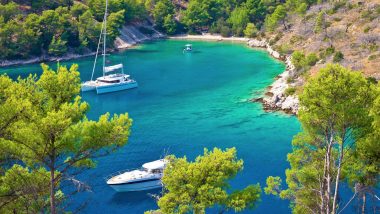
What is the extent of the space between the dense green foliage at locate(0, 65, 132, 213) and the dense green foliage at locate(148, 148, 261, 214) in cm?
517

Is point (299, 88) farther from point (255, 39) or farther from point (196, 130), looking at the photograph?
point (255, 39)

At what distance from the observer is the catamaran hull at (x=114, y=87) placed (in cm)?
8700

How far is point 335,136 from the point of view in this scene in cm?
2808

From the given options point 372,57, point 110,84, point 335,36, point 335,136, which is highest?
point 335,36

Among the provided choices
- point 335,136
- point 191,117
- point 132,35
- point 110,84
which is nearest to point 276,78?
point 191,117

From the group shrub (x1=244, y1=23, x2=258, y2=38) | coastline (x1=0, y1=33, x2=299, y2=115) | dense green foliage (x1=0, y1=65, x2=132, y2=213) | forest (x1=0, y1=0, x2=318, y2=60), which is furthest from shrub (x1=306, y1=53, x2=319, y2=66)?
dense green foliage (x1=0, y1=65, x2=132, y2=213)

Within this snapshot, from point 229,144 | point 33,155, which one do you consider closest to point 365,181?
point 33,155

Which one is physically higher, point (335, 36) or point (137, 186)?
point (335, 36)

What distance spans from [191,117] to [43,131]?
49931mm

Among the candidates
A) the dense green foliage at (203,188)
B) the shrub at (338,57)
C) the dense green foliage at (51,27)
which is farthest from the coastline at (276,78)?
the dense green foliage at (203,188)

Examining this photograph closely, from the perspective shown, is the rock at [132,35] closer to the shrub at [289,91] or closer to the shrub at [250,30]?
the shrub at [250,30]

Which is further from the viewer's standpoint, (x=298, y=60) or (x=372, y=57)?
(x=298, y=60)

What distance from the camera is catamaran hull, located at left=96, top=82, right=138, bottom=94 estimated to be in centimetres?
8700

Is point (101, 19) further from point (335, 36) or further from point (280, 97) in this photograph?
point (280, 97)
